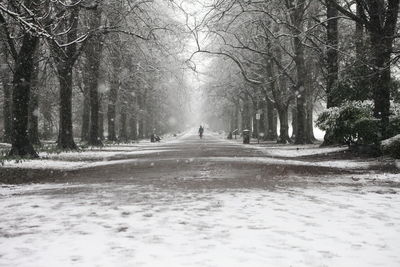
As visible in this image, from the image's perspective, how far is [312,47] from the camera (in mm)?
25734

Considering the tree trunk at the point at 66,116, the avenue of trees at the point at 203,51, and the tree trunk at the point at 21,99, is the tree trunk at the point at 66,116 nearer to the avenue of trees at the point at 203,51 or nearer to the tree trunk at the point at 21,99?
the avenue of trees at the point at 203,51

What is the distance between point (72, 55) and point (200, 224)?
20161 mm

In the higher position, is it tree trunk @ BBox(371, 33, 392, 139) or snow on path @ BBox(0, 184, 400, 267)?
tree trunk @ BBox(371, 33, 392, 139)

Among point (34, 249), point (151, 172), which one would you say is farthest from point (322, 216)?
point (151, 172)

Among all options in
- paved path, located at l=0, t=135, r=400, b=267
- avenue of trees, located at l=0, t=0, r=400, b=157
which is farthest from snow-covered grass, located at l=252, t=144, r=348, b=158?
paved path, located at l=0, t=135, r=400, b=267

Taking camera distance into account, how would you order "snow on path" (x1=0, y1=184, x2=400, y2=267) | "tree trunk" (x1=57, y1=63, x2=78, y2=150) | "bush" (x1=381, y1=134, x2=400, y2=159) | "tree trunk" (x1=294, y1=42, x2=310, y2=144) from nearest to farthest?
1. "snow on path" (x1=0, y1=184, x2=400, y2=267)
2. "bush" (x1=381, y1=134, x2=400, y2=159)
3. "tree trunk" (x1=57, y1=63, x2=78, y2=150)
4. "tree trunk" (x1=294, y1=42, x2=310, y2=144)

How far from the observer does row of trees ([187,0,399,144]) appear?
58.1 feet

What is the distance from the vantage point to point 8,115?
36.8 m

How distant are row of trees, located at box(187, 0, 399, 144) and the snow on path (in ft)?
28.9

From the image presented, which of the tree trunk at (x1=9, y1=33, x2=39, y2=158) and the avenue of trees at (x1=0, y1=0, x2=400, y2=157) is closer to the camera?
the avenue of trees at (x1=0, y1=0, x2=400, y2=157)

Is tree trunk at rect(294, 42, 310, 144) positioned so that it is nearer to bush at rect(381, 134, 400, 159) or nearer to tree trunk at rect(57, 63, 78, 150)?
bush at rect(381, 134, 400, 159)

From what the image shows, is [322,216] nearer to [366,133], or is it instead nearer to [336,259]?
[336,259]

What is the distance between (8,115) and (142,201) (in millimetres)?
31513

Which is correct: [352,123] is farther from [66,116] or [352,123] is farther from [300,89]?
[66,116]
